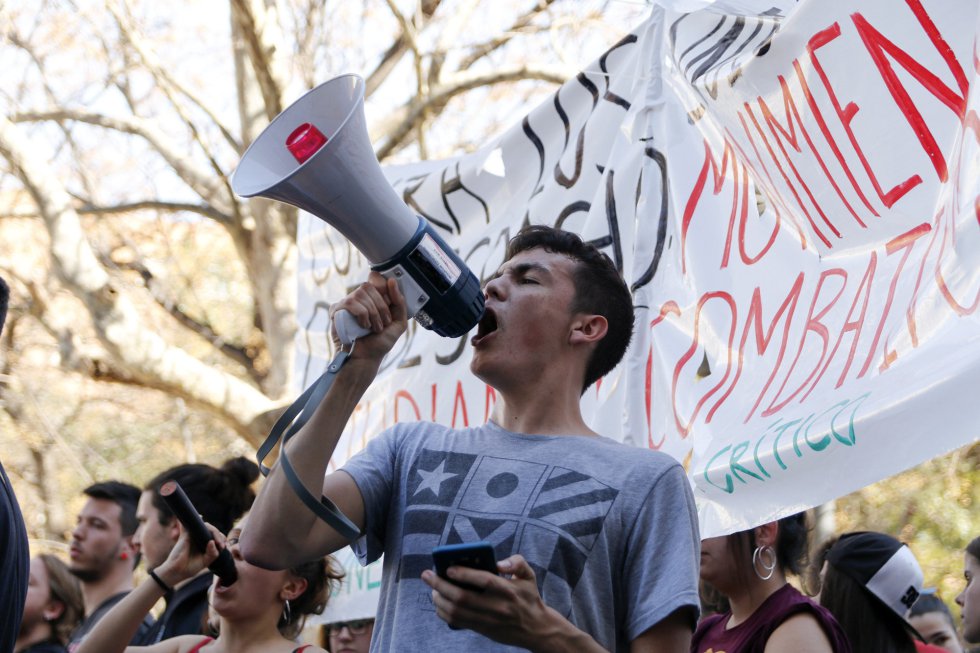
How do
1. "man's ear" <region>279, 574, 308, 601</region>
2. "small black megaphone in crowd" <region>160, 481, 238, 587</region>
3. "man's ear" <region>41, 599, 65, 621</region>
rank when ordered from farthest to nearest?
"man's ear" <region>41, 599, 65, 621</region> → "man's ear" <region>279, 574, 308, 601</region> → "small black megaphone in crowd" <region>160, 481, 238, 587</region>

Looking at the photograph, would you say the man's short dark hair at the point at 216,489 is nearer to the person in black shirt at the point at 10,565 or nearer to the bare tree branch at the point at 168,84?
the person in black shirt at the point at 10,565

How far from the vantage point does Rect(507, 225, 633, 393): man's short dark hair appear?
261 cm

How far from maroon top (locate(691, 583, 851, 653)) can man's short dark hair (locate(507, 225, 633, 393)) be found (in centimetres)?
69

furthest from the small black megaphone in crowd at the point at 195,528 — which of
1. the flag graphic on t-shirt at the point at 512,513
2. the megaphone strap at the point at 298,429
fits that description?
the flag graphic on t-shirt at the point at 512,513

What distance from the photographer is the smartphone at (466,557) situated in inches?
71.3

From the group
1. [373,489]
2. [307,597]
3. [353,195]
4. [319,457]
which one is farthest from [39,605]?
[353,195]

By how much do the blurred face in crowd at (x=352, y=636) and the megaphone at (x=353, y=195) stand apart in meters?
2.51

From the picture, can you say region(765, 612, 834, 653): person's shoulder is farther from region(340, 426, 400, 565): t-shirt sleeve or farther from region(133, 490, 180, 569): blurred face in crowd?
region(133, 490, 180, 569): blurred face in crowd

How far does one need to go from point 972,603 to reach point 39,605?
11.2 feet

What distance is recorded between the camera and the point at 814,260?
2.91m

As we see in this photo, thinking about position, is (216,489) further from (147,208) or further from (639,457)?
(147,208)

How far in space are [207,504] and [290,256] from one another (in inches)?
212

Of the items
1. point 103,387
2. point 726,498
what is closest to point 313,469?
point 726,498

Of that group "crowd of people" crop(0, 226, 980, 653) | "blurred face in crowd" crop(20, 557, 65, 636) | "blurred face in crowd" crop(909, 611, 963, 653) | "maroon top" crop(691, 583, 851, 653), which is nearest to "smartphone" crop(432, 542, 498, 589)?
"crowd of people" crop(0, 226, 980, 653)
